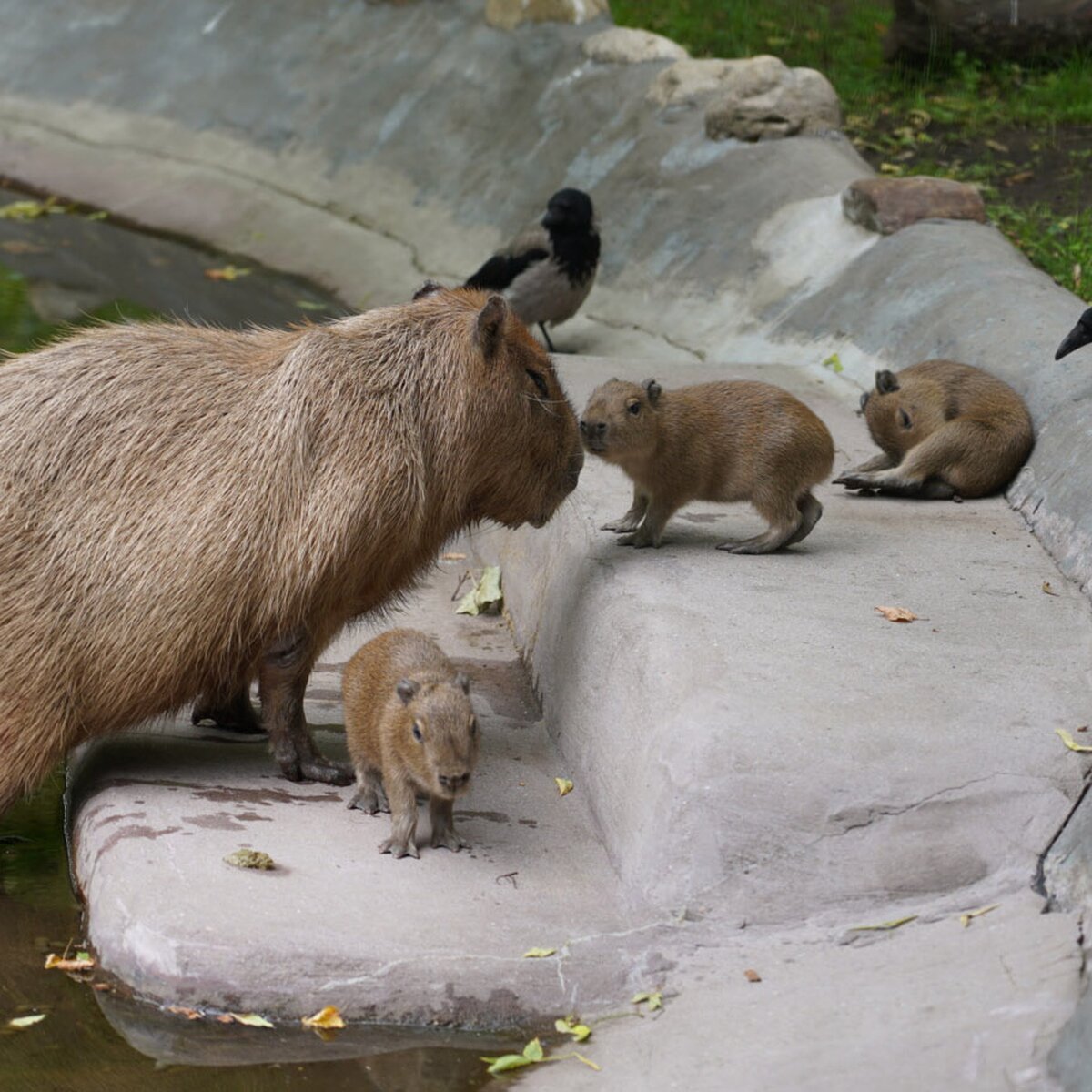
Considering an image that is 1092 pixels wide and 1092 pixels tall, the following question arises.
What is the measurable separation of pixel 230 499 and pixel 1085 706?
2.43 meters

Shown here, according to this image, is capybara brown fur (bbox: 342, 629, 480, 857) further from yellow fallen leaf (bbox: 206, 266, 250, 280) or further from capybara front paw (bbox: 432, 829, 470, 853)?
yellow fallen leaf (bbox: 206, 266, 250, 280)

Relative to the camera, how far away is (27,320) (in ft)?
33.1

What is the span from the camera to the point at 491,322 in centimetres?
507

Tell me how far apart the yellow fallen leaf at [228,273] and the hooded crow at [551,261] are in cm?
232

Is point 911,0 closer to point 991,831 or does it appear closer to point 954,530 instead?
point 954,530

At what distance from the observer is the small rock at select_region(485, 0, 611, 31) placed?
1252 cm

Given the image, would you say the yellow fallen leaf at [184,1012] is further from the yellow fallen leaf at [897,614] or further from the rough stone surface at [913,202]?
the rough stone surface at [913,202]

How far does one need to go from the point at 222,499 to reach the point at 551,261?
5353 millimetres

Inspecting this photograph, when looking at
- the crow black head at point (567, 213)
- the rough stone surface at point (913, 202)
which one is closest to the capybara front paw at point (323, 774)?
the rough stone surface at point (913, 202)

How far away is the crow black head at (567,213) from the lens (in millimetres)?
9883

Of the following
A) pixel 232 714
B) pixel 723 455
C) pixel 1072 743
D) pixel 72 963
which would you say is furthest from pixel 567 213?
pixel 72 963

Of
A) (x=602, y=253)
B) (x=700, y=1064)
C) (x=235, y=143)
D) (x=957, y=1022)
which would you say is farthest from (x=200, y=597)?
(x=235, y=143)

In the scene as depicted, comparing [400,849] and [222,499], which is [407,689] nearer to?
[400,849]

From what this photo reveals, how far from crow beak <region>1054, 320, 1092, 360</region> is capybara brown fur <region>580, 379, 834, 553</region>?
4.35 ft
